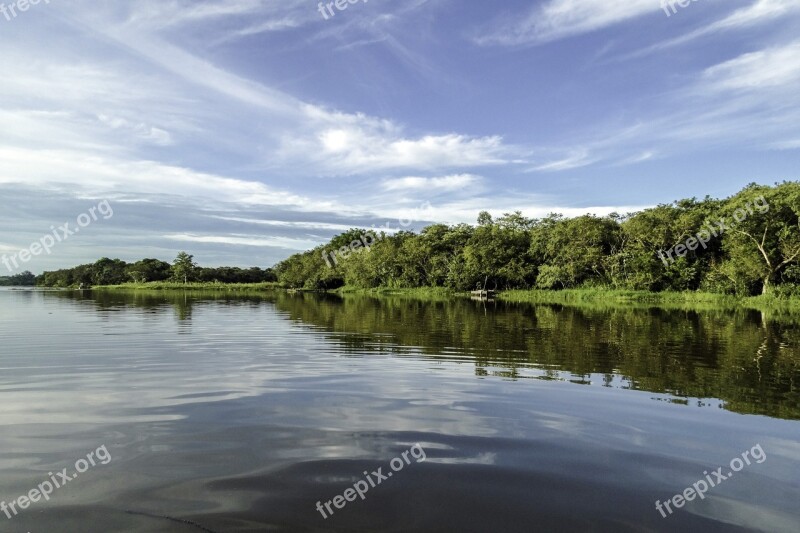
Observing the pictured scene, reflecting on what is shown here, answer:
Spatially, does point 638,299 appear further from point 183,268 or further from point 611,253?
point 183,268

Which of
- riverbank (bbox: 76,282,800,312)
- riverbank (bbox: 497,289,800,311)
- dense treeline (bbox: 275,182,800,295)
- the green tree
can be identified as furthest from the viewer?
the green tree

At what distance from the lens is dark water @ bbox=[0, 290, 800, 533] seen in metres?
4.91

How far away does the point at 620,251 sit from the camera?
68.2 metres

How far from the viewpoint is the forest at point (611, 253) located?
50.6 m

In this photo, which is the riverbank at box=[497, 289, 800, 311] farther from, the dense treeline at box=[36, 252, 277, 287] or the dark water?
the dense treeline at box=[36, 252, 277, 287]

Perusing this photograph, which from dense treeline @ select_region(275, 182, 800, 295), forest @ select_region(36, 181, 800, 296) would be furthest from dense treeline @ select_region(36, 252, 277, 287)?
dense treeline @ select_region(275, 182, 800, 295)

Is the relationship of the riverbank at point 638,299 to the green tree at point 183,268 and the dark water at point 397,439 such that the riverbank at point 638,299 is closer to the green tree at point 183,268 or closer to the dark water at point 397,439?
the dark water at point 397,439

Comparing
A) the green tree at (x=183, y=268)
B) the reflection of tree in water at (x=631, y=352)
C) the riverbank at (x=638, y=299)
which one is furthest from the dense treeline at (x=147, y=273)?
the reflection of tree in water at (x=631, y=352)

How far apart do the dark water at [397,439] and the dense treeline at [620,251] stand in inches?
1708

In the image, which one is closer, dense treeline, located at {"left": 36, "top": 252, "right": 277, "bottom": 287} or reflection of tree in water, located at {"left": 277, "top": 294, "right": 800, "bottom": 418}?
reflection of tree in water, located at {"left": 277, "top": 294, "right": 800, "bottom": 418}

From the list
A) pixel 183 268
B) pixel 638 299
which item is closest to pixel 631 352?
pixel 638 299

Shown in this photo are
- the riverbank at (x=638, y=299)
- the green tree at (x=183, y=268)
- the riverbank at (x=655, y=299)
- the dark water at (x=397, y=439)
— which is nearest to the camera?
the dark water at (x=397, y=439)

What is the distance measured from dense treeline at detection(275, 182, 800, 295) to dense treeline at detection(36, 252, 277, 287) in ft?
214

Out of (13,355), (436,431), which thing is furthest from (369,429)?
(13,355)
